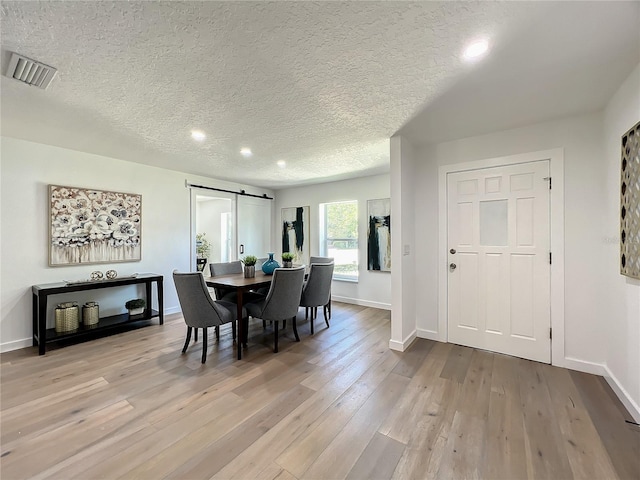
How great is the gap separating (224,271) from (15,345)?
2307 mm

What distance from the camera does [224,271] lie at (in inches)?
156

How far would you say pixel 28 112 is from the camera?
2.32 meters

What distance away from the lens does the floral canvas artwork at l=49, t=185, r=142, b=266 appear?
128 inches

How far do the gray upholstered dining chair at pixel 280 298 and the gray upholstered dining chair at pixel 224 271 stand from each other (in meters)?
0.70

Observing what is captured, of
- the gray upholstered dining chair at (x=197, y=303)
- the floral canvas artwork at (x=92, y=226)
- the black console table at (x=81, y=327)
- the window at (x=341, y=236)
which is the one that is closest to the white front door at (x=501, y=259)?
the window at (x=341, y=236)

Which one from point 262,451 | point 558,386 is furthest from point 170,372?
point 558,386

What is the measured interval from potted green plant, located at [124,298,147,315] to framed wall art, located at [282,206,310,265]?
2.78 m

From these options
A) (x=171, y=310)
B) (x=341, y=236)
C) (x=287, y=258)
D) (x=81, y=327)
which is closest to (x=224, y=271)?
(x=287, y=258)

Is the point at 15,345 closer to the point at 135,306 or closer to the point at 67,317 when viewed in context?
the point at 67,317

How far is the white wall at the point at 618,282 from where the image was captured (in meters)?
1.80

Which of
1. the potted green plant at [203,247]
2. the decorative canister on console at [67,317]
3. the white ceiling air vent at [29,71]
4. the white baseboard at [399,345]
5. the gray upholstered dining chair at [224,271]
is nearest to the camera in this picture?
the white ceiling air vent at [29,71]

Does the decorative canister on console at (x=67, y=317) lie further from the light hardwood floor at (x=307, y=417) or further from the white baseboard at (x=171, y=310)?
the white baseboard at (x=171, y=310)

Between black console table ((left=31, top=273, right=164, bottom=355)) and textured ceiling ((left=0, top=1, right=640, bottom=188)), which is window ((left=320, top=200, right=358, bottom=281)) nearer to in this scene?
textured ceiling ((left=0, top=1, right=640, bottom=188))

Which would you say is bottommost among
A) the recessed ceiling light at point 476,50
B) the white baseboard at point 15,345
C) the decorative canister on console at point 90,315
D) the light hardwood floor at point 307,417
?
the light hardwood floor at point 307,417
